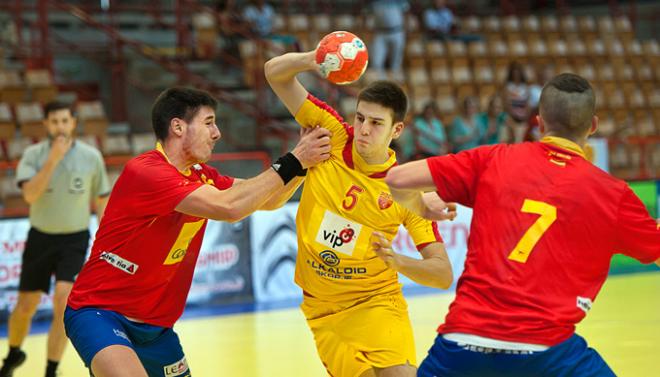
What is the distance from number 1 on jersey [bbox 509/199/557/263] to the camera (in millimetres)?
3797

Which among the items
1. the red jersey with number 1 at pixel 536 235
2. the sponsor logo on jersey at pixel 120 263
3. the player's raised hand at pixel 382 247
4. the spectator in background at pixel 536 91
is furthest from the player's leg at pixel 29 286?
the spectator in background at pixel 536 91

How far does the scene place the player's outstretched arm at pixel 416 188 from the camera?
3.92m

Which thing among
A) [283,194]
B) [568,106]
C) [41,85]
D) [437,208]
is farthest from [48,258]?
[41,85]

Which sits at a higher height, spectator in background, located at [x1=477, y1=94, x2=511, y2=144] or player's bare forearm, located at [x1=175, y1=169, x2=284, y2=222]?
player's bare forearm, located at [x1=175, y1=169, x2=284, y2=222]

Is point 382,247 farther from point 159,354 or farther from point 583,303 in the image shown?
point 159,354

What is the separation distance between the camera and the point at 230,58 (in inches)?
635

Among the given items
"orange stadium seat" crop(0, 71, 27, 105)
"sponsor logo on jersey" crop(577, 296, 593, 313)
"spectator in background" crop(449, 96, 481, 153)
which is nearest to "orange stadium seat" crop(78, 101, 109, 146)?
"orange stadium seat" crop(0, 71, 27, 105)

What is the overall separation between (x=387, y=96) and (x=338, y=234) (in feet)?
2.64

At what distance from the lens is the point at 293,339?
9859mm

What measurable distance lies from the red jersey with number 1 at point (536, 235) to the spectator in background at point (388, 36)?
42.5ft

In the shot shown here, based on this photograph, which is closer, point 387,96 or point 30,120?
point 387,96

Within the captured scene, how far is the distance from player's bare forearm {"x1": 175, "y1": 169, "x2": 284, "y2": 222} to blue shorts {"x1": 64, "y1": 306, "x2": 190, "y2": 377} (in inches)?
26.2

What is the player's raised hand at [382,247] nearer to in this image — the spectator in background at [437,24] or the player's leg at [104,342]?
the player's leg at [104,342]

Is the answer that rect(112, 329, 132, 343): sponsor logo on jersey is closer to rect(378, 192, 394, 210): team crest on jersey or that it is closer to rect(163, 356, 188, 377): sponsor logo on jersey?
rect(163, 356, 188, 377): sponsor logo on jersey
